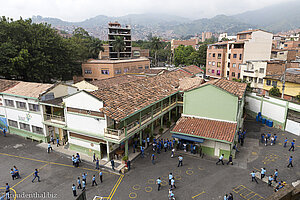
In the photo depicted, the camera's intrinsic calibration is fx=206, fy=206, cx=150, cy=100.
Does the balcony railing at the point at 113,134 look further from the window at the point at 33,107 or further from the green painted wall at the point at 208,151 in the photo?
the window at the point at 33,107

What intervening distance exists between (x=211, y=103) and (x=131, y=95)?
34.1 feet

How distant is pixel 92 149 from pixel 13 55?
30.4 m

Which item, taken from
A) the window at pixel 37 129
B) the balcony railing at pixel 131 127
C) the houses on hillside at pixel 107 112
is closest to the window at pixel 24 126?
the houses on hillside at pixel 107 112

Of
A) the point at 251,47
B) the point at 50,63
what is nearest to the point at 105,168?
the point at 50,63

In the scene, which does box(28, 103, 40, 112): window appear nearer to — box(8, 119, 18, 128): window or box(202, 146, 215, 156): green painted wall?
box(8, 119, 18, 128): window

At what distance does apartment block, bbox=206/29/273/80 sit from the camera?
177 feet

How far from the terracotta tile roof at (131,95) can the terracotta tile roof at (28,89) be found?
1018 centimetres

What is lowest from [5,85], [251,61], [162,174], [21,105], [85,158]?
[162,174]

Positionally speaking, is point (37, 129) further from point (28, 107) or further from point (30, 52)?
point (30, 52)

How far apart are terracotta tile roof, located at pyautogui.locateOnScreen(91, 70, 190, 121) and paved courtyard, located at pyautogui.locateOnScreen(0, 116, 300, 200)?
21.2 ft

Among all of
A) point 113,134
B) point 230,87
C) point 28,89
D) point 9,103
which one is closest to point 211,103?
point 230,87

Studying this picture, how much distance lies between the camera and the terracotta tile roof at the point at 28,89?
28.6 meters

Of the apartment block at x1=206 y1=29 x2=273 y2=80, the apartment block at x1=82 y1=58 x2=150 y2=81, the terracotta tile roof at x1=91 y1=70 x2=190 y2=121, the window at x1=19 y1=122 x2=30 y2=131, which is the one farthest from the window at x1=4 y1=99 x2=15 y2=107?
the apartment block at x1=206 y1=29 x2=273 y2=80

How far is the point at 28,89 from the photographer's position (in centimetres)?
3011
